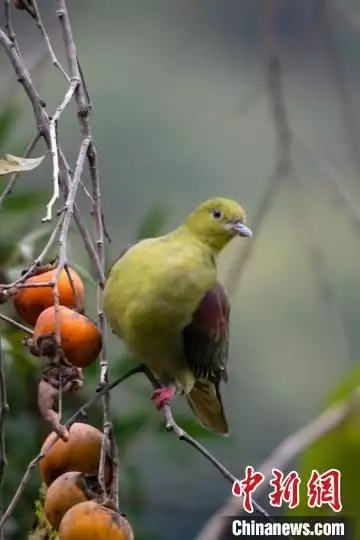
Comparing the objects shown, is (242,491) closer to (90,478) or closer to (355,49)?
(90,478)

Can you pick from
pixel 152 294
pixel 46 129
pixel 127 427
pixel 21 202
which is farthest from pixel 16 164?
pixel 127 427

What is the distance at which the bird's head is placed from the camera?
0.94 metres

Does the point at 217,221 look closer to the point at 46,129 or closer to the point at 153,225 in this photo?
the point at 46,129

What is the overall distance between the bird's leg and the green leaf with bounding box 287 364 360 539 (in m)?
0.50

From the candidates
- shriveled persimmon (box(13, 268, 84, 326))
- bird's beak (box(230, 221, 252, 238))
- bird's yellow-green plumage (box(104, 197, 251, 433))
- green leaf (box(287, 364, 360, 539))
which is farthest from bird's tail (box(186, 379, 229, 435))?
green leaf (box(287, 364, 360, 539))

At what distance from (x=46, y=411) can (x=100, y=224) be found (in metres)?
0.16

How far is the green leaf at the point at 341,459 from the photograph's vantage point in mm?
325

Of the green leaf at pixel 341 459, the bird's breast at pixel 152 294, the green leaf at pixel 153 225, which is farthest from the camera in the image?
the green leaf at pixel 153 225

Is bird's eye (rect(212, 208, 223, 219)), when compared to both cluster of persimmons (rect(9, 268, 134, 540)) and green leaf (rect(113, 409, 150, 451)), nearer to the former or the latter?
cluster of persimmons (rect(9, 268, 134, 540))

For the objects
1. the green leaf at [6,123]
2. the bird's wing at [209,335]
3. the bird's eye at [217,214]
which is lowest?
the bird's wing at [209,335]

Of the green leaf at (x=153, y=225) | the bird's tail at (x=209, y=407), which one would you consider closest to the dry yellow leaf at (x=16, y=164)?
the bird's tail at (x=209, y=407)

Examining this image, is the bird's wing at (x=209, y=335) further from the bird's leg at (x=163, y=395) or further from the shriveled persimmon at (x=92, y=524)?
the shriveled persimmon at (x=92, y=524)

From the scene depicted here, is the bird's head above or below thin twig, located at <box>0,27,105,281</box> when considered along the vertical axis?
below

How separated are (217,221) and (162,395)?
189 mm
